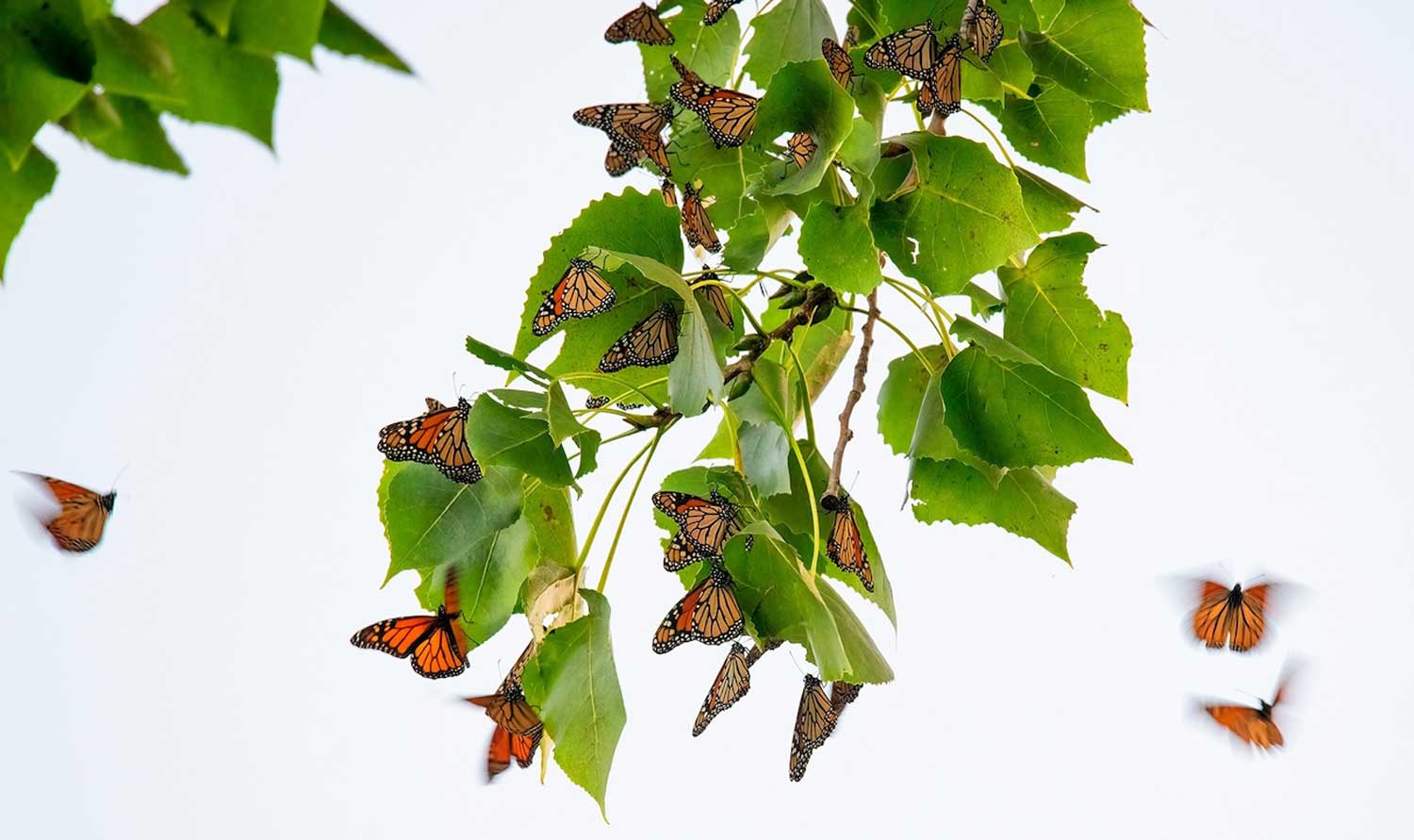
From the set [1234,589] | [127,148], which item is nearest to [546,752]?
[127,148]

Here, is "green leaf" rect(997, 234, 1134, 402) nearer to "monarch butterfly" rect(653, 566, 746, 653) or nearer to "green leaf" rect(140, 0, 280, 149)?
"monarch butterfly" rect(653, 566, 746, 653)

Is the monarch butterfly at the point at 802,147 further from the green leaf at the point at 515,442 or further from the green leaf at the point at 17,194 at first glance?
the green leaf at the point at 17,194

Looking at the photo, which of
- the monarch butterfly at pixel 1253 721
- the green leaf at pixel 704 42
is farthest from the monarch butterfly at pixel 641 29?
the monarch butterfly at pixel 1253 721

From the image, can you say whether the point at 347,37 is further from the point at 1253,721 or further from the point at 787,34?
the point at 1253,721

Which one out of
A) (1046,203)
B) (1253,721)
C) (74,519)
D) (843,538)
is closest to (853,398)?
(843,538)

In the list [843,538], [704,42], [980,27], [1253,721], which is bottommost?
[843,538]
